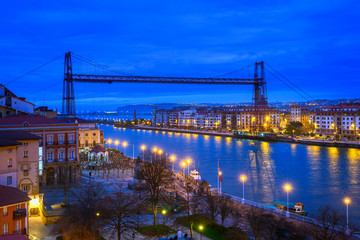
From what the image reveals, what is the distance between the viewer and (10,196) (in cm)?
364

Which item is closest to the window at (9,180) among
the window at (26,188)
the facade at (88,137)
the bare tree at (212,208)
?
the window at (26,188)

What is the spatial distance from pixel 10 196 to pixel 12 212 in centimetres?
17

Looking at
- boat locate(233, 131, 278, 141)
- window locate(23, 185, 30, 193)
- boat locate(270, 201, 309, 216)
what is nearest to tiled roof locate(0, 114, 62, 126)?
window locate(23, 185, 30, 193)

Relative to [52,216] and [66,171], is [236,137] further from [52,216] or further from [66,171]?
[52,216]

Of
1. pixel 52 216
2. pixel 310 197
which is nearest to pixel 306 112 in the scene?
pixel 310 197

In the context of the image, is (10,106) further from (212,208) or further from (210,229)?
(210,229)

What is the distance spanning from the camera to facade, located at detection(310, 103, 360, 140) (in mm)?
18625

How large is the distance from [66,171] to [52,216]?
2.13 m

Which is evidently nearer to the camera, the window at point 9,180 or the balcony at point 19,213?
the balcony at point 19,213

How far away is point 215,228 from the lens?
161 inches

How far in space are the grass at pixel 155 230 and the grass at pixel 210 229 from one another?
0.18m

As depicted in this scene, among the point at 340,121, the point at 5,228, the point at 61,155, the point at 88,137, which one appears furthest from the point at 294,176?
the point at 340,121

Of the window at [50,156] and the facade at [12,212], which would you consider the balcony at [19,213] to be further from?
the window at [50,156]

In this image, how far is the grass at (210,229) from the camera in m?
3.66
